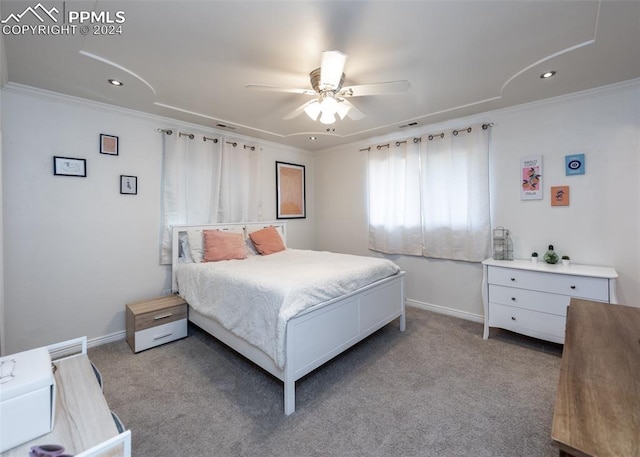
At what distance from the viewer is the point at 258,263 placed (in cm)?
295

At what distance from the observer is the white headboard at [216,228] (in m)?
3.17

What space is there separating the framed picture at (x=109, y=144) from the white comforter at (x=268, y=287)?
4.61 feet

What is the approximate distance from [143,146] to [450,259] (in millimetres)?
3928

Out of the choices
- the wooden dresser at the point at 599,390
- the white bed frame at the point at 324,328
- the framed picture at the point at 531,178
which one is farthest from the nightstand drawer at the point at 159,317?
the framed picture at the point at 531,178

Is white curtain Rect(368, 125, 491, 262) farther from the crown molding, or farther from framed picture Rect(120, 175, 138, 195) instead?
framed picture Rect(120, 175, 138, 195)

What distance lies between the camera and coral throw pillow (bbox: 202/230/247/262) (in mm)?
3139

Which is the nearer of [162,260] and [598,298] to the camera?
[598,298]

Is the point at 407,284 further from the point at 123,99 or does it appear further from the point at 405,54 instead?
the point at 123,99

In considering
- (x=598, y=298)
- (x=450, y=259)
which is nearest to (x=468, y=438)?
(x=598, y=298)

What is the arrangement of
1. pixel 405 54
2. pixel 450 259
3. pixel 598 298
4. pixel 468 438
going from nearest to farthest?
pixel 468 438 < pixel 405 54 < pixel 598 298 < pixel 450 259

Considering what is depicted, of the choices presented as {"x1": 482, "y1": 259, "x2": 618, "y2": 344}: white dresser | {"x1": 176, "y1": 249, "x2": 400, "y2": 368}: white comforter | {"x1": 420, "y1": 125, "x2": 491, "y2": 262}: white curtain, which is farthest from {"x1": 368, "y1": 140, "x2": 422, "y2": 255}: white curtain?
{"x1": 482, "y1": 259, "x2": 618, "y2": 344}: white dresser

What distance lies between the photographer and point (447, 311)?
3551mm

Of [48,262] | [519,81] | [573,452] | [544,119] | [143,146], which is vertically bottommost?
[573,452]

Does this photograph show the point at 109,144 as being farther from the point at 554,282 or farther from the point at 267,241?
the point at 554,282
